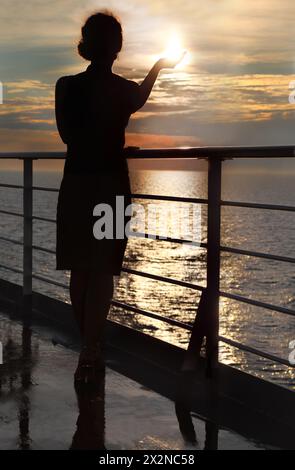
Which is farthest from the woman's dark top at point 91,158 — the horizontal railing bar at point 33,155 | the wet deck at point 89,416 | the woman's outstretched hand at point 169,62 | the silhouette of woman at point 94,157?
the horizontal railing bar at point 33,155

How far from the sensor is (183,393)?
2.99m

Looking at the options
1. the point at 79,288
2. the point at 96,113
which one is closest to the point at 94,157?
the point at 96,113

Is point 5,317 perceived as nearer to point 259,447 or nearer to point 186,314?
point 259,447

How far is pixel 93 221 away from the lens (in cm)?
315

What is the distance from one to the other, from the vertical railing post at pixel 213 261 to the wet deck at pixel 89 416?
1.13ft

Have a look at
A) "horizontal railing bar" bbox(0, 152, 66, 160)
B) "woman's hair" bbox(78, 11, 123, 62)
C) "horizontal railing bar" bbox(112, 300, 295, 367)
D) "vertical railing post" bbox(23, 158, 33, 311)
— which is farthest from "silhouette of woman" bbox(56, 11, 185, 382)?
"vertical railing post" bbox(23, 158, 33, 311)

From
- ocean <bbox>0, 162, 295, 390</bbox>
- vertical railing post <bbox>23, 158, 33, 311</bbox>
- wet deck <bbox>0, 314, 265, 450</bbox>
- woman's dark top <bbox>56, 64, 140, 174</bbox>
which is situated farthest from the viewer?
ocean <bbox>0, 162, 295, 390</bbox>

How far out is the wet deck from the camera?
7.94ft

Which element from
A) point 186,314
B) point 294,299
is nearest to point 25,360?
point 186,314

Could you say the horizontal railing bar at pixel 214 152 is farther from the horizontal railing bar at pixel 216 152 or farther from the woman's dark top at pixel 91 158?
the woman's dark top at pixel 91 158

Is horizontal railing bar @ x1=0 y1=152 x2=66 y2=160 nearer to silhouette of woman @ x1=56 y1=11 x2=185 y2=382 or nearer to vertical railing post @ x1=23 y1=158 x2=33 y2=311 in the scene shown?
vertical railing post @ x1=23 y1=158 x2=33 y2=311

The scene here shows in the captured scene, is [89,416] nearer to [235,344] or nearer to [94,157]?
[235,344]

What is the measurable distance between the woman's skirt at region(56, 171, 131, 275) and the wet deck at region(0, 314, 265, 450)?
469mm

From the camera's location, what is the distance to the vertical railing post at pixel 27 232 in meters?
4.56
